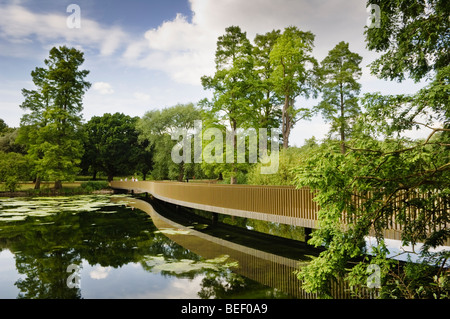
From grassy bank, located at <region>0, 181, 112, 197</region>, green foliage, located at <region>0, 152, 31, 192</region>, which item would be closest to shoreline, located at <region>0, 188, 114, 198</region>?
grassy bank, located at <region>0, 181, 112, 197</region>

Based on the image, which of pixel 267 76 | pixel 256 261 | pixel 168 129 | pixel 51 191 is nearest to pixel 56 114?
pixel 51 191

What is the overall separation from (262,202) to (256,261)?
294 centimetres

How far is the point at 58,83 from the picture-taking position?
35.4 metres

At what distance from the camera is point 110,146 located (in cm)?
4912

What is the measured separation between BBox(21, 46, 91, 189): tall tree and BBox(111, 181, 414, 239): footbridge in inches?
958

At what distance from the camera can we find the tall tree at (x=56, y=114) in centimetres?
3278

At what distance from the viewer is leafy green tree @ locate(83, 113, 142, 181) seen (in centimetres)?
4888

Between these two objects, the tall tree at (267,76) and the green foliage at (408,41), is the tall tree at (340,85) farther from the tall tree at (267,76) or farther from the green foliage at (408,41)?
the green foliage at (408,41)

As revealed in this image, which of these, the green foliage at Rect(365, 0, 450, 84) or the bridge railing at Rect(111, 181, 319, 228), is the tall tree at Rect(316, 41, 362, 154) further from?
the green foliage at Rect(365, 0, 450, 84)

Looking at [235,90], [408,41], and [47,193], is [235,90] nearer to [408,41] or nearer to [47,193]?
[408,41]

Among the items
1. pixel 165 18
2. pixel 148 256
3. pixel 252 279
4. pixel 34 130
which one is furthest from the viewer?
pixel 34 130
